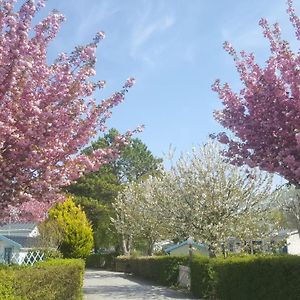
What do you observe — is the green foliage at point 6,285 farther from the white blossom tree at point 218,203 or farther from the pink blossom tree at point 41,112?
the white blossom tree at point 218,203

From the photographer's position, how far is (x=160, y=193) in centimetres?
2495

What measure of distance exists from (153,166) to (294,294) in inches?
2232

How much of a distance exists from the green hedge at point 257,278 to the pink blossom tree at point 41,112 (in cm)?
436

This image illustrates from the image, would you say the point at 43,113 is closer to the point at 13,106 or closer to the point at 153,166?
the point at 13,106

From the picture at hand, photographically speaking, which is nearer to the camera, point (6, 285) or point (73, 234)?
point (6, 285)

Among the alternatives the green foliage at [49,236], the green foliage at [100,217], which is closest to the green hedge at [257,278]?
the green foliage at [49,236]

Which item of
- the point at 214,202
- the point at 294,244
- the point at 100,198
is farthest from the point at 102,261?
the point at 214,202

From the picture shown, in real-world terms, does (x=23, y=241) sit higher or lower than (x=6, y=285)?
higher

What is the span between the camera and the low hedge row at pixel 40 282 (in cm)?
950

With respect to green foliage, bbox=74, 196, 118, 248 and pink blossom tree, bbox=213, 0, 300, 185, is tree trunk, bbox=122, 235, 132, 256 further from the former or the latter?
pink blossom tree, bbox=213, 0, 300, 185

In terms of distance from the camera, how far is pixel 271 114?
7.99 meters

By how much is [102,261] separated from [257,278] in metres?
42.0

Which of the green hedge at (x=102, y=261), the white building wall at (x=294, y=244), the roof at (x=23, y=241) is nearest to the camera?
the roof at (x=23, y=241)

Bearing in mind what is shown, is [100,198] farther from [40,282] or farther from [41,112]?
[41,112]
